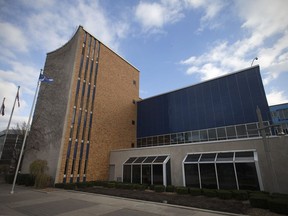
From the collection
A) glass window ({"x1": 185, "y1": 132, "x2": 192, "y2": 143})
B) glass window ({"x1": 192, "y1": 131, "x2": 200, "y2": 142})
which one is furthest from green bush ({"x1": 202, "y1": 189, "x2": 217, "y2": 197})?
glass window ({"x1": 185, "y1": 132, "x2": 192, "y2": 143})

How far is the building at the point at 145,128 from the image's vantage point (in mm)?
16266

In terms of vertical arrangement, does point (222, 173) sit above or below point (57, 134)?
below

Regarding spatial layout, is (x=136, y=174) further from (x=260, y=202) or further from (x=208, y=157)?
(x=260, y=202)

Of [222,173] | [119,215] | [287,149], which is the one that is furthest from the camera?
[222,173]

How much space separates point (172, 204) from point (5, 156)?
47.2 meters

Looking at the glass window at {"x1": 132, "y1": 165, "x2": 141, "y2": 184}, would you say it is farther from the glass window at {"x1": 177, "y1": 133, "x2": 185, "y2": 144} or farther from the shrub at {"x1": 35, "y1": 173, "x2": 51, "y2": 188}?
the shrub at {"x1": 35, "y1": 173, "x2": 51, "y2": 188}

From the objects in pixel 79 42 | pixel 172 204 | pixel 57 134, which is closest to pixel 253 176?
pixel 172 204

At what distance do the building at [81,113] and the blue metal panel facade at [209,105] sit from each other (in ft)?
17.5

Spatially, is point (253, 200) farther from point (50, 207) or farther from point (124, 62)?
point (124, 62)

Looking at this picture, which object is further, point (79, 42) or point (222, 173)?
point (79, 42)

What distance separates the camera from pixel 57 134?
22.9 metres

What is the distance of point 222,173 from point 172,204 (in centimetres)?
690

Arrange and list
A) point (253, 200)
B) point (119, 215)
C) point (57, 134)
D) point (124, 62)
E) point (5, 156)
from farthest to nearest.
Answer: point (5, 156) < point (124, 62) < point (57, 134) < point (253, 200) < point (119, 215)

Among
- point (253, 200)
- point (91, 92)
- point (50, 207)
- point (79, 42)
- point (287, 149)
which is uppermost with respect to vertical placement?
point (79, 42)
